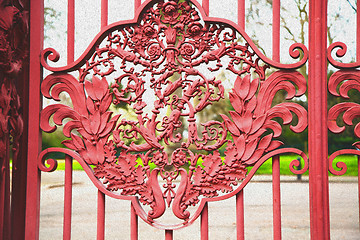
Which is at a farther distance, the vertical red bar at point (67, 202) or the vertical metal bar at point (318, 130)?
the vertical red bar at point (67, 202)

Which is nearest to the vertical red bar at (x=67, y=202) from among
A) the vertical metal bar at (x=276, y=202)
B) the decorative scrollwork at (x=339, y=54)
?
the vertical metal bar at (x=276, y=202)

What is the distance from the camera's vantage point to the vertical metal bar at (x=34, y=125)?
5.78ft

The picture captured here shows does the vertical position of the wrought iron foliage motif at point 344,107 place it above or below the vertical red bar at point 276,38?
below

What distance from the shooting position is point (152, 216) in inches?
67.4

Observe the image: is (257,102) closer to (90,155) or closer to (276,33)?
(276,33)

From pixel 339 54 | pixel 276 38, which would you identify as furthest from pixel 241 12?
pixel 339 54

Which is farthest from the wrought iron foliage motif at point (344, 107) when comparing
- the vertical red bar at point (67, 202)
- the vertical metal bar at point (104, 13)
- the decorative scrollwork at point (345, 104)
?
the vertical red bar at point (67, 202)

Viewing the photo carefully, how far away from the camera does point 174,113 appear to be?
1.73 metres

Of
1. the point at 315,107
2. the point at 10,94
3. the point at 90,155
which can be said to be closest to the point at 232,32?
the point at 315,107

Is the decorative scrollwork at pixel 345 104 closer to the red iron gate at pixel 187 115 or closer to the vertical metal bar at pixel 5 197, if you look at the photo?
the red iron gate at pixel 187 115

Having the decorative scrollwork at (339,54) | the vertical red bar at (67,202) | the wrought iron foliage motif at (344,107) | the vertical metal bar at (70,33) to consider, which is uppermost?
the vertical metal bar at (70,33)

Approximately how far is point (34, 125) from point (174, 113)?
75 centimetres

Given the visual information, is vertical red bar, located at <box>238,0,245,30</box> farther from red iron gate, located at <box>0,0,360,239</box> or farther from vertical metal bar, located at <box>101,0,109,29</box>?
vertical metal bar, located at <box>101,0,109,29</box>

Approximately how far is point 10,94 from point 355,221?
6139 millimetres
